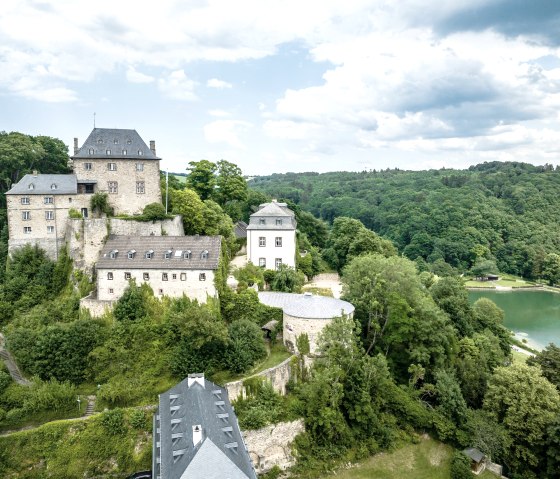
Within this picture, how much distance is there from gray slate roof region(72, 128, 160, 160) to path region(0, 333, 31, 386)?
15.1 meters

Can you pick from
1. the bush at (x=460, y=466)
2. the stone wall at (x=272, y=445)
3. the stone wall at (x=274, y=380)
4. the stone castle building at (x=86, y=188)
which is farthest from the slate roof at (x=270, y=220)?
the bush at (x=460, y=466)

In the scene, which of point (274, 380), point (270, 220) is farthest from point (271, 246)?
point (274, 380)

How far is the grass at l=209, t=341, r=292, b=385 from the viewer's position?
984 inches

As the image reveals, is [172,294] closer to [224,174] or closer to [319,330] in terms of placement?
[319,330]

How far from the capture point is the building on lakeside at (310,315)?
26.4 meters

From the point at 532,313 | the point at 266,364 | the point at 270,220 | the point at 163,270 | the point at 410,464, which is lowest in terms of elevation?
the point at 532,313

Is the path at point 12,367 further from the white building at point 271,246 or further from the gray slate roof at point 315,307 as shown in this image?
the white building at point 271,246

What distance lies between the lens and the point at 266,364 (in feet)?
85.6

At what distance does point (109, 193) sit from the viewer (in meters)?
34.4

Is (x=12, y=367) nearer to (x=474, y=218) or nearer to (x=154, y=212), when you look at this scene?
(x=154, y=212)

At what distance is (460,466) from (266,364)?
1295cm

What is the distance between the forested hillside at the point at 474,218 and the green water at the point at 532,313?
11.2 metres

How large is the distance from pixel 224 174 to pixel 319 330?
28.4m

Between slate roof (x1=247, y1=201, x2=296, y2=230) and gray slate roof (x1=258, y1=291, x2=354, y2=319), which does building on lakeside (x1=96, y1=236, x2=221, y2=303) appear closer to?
gray slate roof (x1=258, y1=291, x2=354, y2=319)
